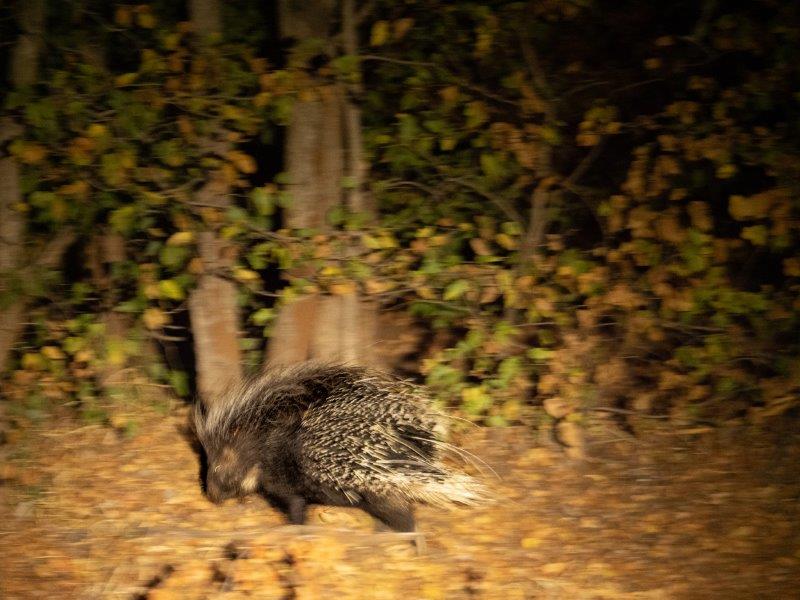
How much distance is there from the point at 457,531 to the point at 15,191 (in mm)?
2953

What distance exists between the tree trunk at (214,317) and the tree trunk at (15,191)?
96cm

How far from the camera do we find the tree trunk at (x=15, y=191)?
15.2 ft

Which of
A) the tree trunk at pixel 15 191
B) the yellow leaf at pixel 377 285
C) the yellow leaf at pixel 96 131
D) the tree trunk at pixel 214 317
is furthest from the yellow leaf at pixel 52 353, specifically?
the yellow leaf at pixel 377 285

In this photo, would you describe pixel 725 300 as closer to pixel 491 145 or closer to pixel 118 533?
pixel 491 145

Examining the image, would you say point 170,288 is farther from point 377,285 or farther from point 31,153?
point 377,285

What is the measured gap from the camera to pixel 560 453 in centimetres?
488

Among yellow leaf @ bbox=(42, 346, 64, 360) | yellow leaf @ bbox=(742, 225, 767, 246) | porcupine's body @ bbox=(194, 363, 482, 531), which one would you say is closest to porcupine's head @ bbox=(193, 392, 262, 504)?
porcupine's body @ bbox=(194, 363, 482, 531)

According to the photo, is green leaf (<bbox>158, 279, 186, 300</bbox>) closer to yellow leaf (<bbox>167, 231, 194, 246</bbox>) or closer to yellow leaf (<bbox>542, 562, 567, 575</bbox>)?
yellow leaf (<bbox>167, 231, 194, 246</bbox>)

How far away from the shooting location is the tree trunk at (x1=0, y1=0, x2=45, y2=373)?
4.62m

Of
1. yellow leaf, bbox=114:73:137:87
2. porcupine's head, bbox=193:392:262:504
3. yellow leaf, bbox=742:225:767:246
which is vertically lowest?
porcupine's head, bbox=193:392:262:504

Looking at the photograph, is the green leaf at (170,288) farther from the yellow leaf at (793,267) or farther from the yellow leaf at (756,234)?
the yellow leaf at (793,267)

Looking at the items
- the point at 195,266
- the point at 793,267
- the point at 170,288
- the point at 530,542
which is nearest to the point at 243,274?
the point at 195,266

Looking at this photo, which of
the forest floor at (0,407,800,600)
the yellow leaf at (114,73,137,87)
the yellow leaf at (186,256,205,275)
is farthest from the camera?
the yellow leaf at (186,256,205,275)

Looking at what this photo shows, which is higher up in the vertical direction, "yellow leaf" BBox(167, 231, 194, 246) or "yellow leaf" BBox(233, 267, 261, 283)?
"yellow leaf" BBox(167, 231, 194, 246)
